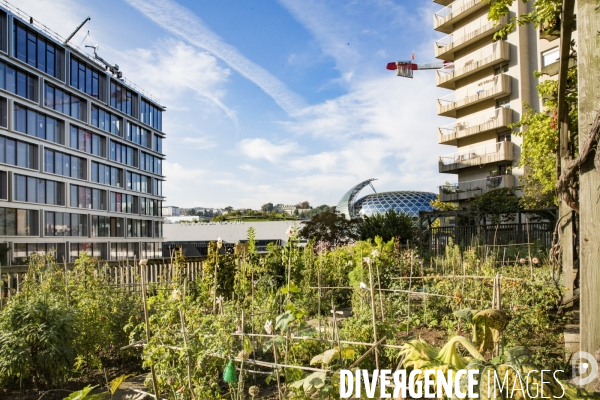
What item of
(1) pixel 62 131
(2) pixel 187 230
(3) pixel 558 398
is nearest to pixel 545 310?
(3) pixel 558 398

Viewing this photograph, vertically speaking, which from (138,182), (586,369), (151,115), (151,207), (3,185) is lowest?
(586,369)

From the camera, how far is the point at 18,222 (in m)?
27.0

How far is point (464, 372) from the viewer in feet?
5.58

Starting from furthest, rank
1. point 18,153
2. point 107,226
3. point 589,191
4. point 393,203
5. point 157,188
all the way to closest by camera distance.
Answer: point 393,203
point 157,188
point 107,226
point 18,153
point 589,191

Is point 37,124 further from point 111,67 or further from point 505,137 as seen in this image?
point 505,137

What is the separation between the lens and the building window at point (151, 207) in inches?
1694

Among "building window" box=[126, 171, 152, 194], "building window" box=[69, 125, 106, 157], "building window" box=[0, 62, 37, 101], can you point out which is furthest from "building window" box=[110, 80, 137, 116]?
"building window" box=[0, 62, 37, 101]

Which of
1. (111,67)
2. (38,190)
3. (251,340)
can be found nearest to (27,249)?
(38,190)

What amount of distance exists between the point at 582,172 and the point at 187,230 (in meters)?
58.9

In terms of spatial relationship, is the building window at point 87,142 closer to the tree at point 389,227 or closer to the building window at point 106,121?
the building window at point 106,121

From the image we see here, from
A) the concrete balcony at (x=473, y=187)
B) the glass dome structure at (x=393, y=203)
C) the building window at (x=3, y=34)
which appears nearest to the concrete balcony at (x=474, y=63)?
the concrete balcony at (x=473, y=187)

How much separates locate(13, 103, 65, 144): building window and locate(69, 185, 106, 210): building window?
388 centimetres

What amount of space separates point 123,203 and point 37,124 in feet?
39.3

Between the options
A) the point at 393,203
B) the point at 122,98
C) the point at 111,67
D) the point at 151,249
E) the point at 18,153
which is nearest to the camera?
the point at 18,153
